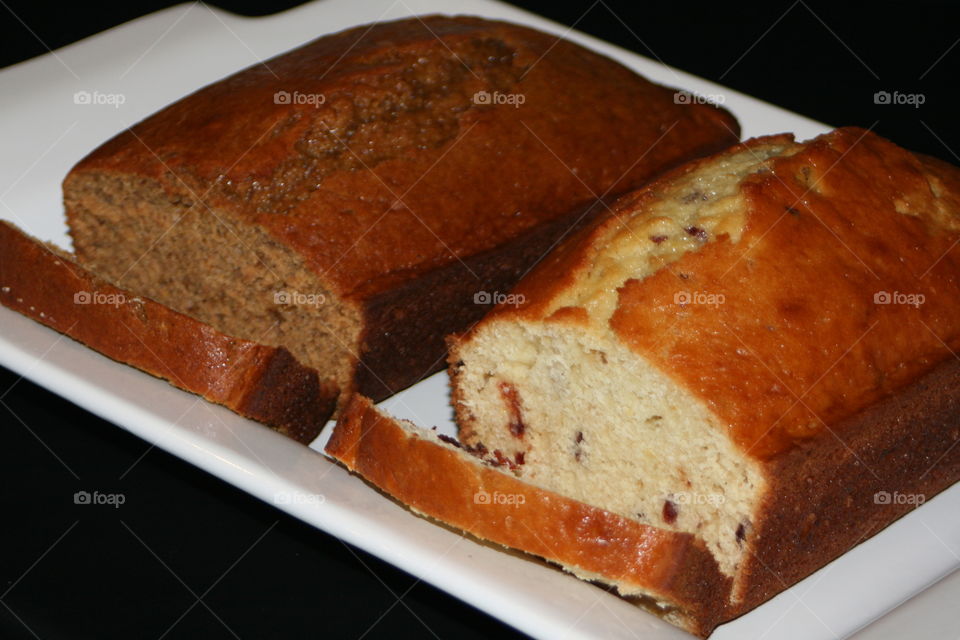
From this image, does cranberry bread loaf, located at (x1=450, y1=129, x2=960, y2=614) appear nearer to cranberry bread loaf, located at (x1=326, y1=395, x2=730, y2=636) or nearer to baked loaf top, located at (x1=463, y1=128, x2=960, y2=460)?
baked loaf top, located at (x1=463, y1=128, x2=960, y2=460)

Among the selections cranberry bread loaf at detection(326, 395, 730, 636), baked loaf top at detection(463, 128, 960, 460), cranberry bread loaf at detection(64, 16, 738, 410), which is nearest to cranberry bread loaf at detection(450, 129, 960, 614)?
baked loaf top at detection(463, 128, 960, 460)

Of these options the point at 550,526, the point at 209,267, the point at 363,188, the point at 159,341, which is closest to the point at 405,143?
the point at 363,188

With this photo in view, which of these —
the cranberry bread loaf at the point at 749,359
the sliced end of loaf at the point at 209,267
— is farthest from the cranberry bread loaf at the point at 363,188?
the cranberry bread loaf at the point at 749,359

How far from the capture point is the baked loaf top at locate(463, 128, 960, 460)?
2842 mm

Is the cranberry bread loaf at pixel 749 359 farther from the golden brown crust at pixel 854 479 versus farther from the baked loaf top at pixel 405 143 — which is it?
the baked loaf top at pixel 405 143

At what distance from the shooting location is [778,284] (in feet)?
9.73

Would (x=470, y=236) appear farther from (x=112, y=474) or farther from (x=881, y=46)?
(x=881, y=46)

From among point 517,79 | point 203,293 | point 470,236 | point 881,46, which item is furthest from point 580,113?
point 881,46

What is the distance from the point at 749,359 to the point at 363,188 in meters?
1.37

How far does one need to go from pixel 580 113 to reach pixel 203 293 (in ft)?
4.75

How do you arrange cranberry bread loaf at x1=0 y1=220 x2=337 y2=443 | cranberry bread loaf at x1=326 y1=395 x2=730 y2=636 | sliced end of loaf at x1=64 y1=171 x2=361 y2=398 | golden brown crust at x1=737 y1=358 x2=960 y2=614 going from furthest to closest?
sliced end of loaf at x1=64 y1=171 x2=361 y2=398
cranberry bread loaf at x1=0 y1=220 x2=337 y2=443
golden brown crust at x1=737 y1=358 x2=960 y2=614
cranberry bread loaf at x1=326 y1=395 x2=730 y2=636

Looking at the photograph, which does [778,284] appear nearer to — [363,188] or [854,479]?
[854,479]

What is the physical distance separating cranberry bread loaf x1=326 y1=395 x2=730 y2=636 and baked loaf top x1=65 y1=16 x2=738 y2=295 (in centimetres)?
66

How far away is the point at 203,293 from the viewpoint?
3.69m
